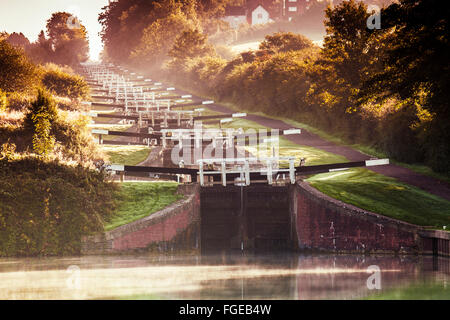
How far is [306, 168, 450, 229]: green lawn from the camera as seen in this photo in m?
33.2

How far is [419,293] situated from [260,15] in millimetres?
170122

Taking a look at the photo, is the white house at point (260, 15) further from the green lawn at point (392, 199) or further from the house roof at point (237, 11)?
the green lawn at point (392, 199)

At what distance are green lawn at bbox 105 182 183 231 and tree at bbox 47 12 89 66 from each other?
94100 mm

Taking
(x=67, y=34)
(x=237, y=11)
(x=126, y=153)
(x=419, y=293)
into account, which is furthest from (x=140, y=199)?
(x=237, y=11)

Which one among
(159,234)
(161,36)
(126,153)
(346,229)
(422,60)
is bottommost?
(159,234)

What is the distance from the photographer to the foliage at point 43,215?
31953mm

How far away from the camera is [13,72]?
190ft

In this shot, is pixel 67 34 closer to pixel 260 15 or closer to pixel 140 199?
pixel 260 15

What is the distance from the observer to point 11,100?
170 ft

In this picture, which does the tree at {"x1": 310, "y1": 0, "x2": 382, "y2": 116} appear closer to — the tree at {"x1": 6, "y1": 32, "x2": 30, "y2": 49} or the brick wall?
the brick wall

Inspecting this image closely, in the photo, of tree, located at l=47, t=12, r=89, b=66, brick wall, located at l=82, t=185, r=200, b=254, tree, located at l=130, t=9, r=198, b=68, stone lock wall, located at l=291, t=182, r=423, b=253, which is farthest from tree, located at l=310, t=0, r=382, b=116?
tree, located at l=47, t=12, r=89, b=66

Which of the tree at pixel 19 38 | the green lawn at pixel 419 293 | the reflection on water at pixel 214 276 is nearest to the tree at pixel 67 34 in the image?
the tree at pixel 19 38
